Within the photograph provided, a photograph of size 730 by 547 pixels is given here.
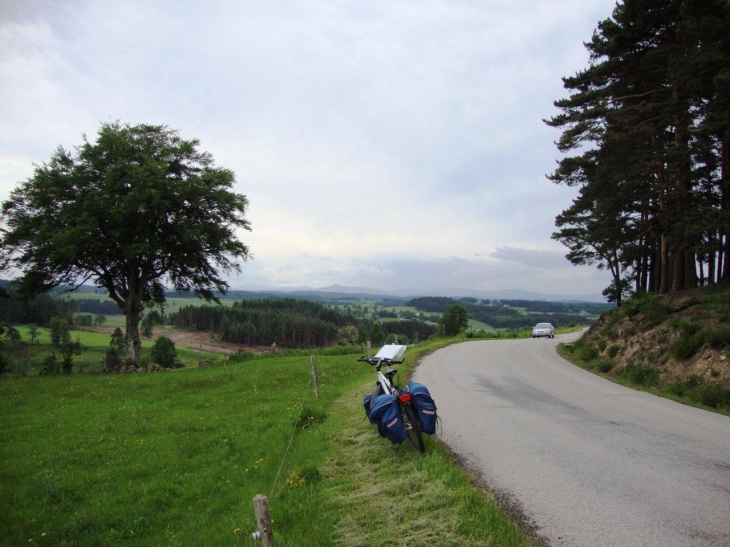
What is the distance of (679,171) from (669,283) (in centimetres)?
716

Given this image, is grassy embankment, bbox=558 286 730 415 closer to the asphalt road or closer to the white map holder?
the asphalt road

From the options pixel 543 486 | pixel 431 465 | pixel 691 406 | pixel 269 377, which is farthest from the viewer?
pixel 269 377

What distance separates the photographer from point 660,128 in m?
17.9

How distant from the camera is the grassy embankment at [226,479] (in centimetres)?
434

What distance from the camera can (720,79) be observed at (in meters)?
12.5

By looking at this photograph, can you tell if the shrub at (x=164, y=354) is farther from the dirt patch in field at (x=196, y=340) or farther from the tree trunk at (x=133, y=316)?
the tree trunk at (x=133, y=316)

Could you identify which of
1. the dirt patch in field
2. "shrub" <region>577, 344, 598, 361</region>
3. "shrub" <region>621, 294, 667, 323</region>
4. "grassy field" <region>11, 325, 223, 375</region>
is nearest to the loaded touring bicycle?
"shrub" <region>621, 294, 667, 323</region>

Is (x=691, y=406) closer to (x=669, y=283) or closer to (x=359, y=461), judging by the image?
(x=359, y=461)

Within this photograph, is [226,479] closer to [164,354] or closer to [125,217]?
[125,217]

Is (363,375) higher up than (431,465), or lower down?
lower down

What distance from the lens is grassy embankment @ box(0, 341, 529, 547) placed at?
4336 millimetres

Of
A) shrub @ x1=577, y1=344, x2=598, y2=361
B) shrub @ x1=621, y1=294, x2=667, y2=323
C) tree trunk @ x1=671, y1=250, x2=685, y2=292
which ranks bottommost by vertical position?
shrub @ x1=577, y1=344, x2=598, y2=361

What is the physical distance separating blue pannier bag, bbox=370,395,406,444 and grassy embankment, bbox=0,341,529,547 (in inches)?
17.8

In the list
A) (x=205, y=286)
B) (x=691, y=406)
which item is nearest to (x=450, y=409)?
(x=691, y=406)
